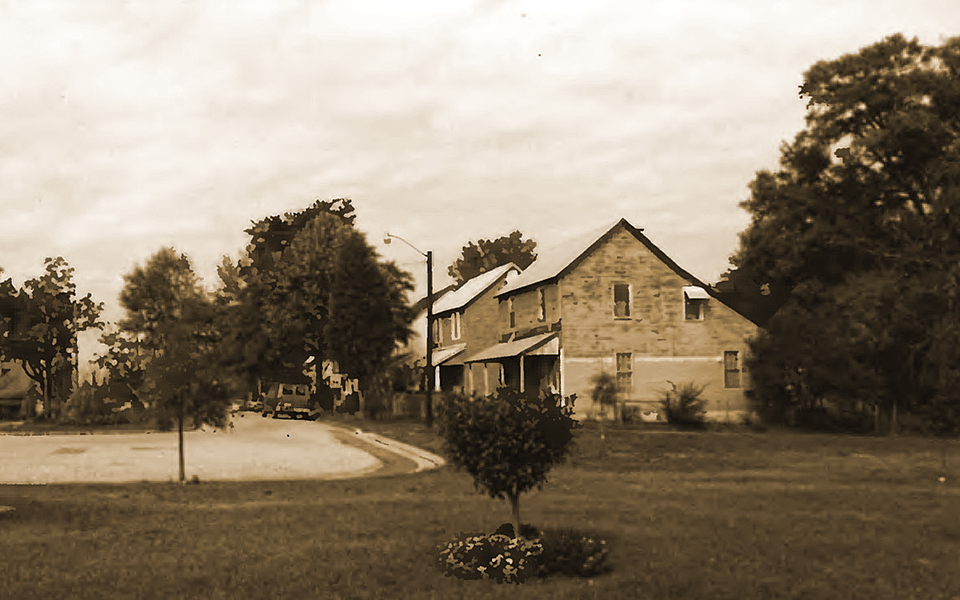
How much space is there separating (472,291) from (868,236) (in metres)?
29.0

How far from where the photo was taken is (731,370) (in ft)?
164

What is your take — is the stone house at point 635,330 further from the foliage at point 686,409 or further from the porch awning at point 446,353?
the porch awning at point 446,353

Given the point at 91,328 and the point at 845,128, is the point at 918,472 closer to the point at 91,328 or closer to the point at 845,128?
the point at 845,128

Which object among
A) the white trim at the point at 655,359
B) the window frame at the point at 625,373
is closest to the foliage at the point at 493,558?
the white trim at the point at 655,359

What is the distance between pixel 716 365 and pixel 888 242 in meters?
9.22

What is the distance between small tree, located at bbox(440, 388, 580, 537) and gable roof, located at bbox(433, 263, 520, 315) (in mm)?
52139

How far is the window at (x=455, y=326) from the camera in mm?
67688

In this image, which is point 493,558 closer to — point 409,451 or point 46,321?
point 409,451

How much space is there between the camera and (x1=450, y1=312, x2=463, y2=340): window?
67.7 metres

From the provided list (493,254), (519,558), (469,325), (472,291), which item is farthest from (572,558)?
(493,254)

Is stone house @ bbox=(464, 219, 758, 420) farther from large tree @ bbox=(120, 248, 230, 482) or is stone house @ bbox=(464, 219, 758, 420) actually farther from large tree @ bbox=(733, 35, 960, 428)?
large tree @ bbox=(120, 248, 230, 482)

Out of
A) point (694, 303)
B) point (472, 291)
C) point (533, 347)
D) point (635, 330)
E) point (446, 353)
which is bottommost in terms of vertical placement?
point (533, 347)

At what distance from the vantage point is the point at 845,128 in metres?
45.7

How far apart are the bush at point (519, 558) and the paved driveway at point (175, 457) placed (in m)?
12.5
